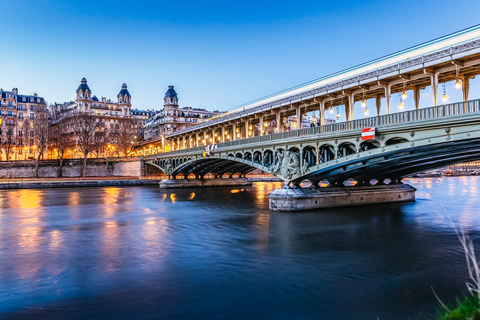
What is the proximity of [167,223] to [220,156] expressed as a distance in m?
20.8

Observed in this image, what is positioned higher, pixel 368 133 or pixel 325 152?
pixel 368 133

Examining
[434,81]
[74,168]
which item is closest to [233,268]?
[434,81]

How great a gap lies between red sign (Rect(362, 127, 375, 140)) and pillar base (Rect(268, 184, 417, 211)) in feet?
32.1

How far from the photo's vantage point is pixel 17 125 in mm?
120875

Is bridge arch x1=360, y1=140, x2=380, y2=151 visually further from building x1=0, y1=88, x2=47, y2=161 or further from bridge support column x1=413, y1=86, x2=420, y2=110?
building x1=0, y1=88, x2=47, y2=161

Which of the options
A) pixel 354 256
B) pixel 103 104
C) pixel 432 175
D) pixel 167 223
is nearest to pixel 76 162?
pixel 103 104

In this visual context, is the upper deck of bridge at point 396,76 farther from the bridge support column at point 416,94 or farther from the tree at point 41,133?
the tree at point 41,133

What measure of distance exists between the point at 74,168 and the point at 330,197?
7984cm

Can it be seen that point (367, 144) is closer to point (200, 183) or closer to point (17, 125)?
point (200, 183)

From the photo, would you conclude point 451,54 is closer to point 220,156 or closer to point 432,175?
point 220,156

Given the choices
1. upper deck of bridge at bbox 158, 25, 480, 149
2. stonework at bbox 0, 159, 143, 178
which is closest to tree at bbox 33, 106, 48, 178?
stonework at bbox 0, 159, 143, 178

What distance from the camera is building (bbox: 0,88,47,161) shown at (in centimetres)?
11588

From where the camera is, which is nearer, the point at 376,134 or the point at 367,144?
the point at 376,134

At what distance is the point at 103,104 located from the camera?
147125 millimetres
